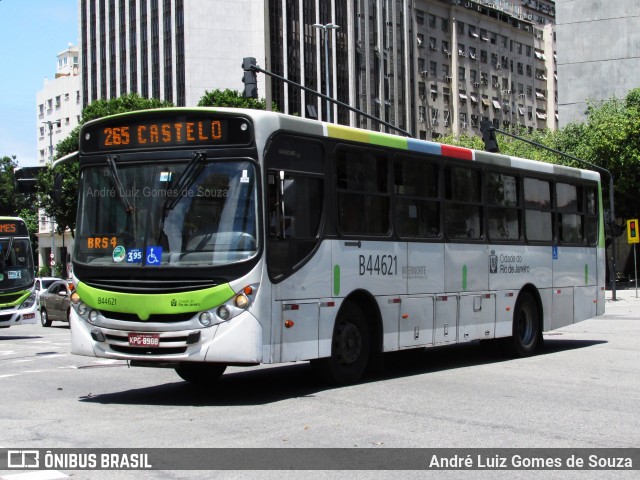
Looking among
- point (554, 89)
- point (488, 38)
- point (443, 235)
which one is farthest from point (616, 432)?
point (554, 89)

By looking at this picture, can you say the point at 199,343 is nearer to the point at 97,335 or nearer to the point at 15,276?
the point at 97,335

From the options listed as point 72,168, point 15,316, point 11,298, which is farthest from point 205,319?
point 72,168

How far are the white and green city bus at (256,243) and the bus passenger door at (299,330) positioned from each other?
0.07 ft

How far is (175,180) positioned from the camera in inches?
429

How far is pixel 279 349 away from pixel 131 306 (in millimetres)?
1669

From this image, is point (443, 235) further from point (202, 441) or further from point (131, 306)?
point (202, 441)

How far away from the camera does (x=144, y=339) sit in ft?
35.1

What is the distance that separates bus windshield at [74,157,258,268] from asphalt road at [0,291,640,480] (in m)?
1.63

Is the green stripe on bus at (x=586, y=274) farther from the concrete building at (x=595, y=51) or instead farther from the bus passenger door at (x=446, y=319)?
the concrete building at (x=595, y=51)

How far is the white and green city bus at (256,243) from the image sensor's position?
418 inches

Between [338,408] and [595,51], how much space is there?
6376 cm

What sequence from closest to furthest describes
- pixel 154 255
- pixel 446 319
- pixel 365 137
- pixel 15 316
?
pixel 154 255, pixel 365 137, pixel 446 319, pixel 15 316

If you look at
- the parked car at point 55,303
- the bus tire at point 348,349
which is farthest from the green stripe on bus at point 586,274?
the parked car at point 55,303

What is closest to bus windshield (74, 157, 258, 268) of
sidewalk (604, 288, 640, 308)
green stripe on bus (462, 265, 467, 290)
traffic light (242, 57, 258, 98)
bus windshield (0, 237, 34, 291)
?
green stripe on bus (462, 265, 467, 290)
